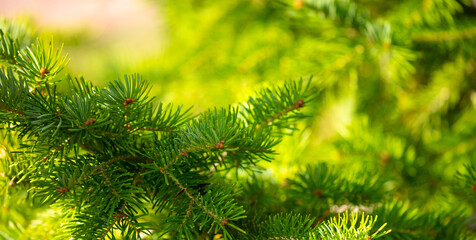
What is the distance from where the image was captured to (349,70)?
51 centimetres

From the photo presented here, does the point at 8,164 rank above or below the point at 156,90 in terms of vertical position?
below

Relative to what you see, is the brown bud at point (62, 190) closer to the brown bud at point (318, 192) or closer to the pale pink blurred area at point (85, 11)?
the brown bud at point (318, 192)

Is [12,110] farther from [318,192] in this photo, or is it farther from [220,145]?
[318,192]

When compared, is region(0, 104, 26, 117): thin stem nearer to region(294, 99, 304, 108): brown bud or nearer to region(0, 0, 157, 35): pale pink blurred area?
region(294, 99, 304, 108): brown bud

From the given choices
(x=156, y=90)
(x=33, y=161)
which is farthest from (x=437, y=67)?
(x=33, y=161)

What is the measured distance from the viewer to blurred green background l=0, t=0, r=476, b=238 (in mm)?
→ 459

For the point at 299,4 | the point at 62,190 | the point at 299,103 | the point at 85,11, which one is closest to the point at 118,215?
the point at 62,190

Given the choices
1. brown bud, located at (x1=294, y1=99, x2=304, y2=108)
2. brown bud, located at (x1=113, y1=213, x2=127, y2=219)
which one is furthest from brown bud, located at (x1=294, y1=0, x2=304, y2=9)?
brown bud, located at (x1=113, y1=213, x2=127, y2=219)

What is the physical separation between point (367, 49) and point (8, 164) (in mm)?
397

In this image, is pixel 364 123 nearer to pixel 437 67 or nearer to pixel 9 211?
pixel 437 67

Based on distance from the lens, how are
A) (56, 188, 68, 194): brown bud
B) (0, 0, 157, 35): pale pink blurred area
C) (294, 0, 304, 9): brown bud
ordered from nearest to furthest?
(56, 188, 68, 194): brown bud < (294, 0, 304, 9): brown bud < (0, 0, 157, 35): pale pink blurred area

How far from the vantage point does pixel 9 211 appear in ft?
1.07

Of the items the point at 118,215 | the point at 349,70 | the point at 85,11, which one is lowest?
the point at 118,215

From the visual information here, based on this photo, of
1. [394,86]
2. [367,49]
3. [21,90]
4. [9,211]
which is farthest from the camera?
[394,86]
